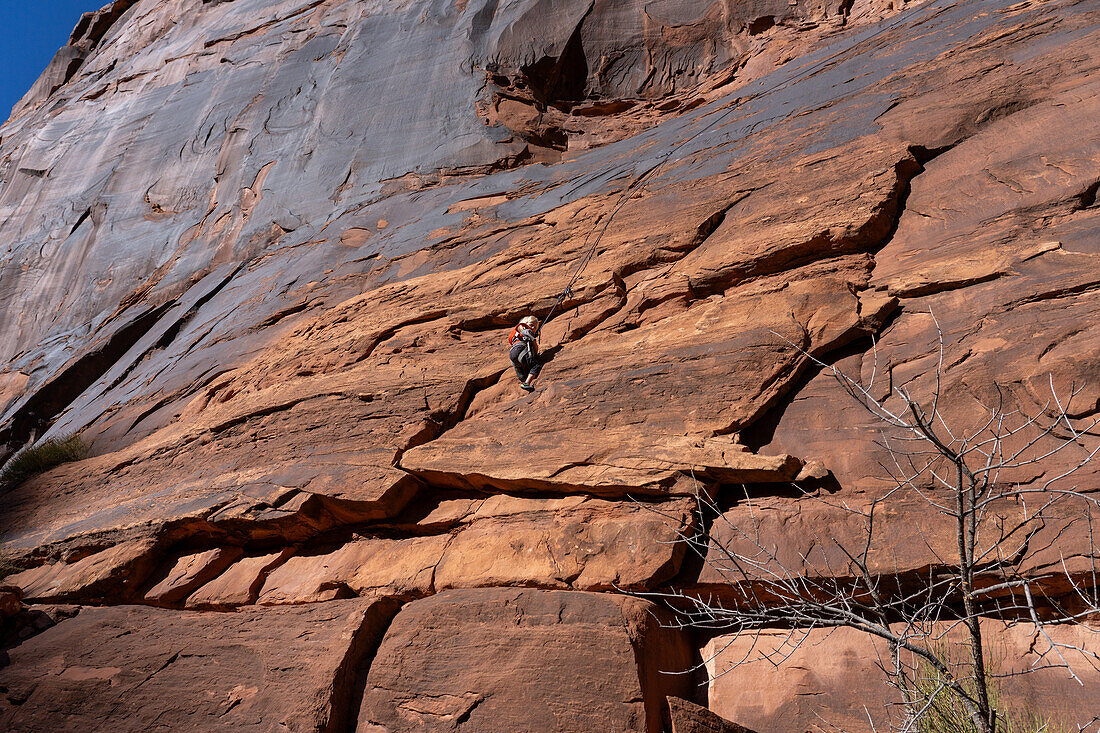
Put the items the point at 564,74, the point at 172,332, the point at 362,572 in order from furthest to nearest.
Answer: the point at 564,74, the point at 172,332, the point at 362,572

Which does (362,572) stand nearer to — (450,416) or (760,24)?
(450,416)

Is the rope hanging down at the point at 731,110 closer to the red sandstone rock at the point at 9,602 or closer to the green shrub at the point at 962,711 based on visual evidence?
the green shrub at the point at 962,711

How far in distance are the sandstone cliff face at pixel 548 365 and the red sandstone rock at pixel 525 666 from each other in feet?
0.08

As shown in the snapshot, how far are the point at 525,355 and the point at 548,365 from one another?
0.29 m

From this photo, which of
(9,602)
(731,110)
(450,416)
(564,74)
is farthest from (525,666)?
(564,74)

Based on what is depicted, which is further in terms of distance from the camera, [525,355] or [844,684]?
[525,355]

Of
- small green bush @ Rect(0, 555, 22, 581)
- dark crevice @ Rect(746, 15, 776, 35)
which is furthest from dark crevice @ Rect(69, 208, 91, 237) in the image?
dark crevice @ Rect(746, 15, 776, 35)

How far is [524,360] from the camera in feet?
25.2

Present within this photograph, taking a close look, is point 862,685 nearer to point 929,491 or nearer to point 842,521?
point 842,521

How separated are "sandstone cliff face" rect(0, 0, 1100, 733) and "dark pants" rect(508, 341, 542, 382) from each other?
11.5 inches

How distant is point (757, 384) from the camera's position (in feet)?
20.1

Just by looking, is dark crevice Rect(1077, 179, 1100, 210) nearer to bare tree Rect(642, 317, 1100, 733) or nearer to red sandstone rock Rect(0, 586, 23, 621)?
bare tree Rect(642, 317, 1100, 733)

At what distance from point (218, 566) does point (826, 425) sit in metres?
6.58

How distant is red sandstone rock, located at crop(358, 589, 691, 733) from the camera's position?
4.51m
